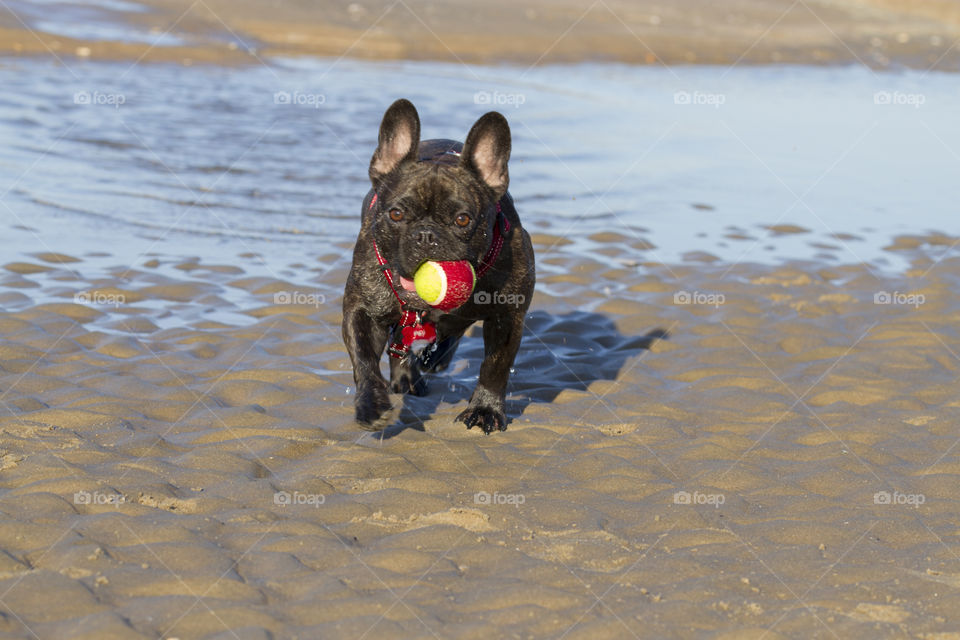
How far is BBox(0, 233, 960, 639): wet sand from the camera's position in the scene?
4336mm

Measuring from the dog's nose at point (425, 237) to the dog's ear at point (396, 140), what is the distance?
27.9 inches

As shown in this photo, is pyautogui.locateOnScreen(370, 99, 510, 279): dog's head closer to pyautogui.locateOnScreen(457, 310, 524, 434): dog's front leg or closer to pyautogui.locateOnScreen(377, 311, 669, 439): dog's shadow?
pyautogui.locateOnScreen(457, 310, 524, 434): dog's front leg

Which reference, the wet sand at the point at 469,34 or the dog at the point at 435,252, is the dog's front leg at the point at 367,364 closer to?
the dog at the point at 435,252

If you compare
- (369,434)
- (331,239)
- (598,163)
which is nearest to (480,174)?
(369,434)

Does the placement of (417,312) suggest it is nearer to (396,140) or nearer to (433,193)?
(433,193)

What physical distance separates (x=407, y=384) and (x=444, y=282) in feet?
5.44

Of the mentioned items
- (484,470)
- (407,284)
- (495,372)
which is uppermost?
(407,284)

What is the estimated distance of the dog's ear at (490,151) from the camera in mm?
6398

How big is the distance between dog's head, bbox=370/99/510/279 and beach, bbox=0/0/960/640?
3.69 feet

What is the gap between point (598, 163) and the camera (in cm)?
1479

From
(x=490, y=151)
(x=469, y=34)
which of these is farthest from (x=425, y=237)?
(x=469, y=34)

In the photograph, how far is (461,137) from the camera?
1498 cm

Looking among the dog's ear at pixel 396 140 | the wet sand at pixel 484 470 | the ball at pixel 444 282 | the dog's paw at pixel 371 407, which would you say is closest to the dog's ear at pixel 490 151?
the dog's ear at pixel 396 140

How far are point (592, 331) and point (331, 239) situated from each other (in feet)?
10.6
